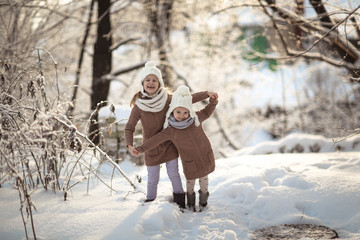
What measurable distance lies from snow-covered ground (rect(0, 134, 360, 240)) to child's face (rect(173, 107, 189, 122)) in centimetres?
86

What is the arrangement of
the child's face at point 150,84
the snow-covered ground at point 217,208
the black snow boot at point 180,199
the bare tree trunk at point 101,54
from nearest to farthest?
the snow-covered ground at point 217,208 < the child's face at point 150,84 < the black snow boot at point 180,199 < the bare tree trunk at point 101,54

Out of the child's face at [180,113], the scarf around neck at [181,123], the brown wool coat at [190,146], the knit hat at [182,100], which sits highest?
the knit hat at [182,100]

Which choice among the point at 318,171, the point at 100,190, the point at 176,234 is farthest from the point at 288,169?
the point at 100,190

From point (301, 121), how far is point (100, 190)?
36.8 ft

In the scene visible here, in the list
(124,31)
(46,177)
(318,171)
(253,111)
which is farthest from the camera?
(253,111)

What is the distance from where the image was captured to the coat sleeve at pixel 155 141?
10.7ft

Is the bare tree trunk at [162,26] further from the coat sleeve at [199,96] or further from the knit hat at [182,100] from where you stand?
the knit hat at [182,100]

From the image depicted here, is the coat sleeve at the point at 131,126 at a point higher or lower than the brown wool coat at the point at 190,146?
higher

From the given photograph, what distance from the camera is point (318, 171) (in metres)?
4.14

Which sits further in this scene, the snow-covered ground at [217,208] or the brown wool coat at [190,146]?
the brown wool coat at [190,146]

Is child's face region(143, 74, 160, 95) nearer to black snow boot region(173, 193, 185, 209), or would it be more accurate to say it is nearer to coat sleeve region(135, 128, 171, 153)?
coat sleeve region(135, 128, 171, 153)

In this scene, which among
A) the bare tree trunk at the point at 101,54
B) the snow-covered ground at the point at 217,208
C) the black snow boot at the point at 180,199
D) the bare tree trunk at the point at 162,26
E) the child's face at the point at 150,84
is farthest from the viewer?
the bare tree trunk at the point at 162,26

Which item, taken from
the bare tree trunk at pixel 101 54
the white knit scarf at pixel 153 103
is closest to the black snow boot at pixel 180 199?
the white knit scarf at pixel 153 103

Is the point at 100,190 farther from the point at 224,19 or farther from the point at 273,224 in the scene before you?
the point at 224,19
